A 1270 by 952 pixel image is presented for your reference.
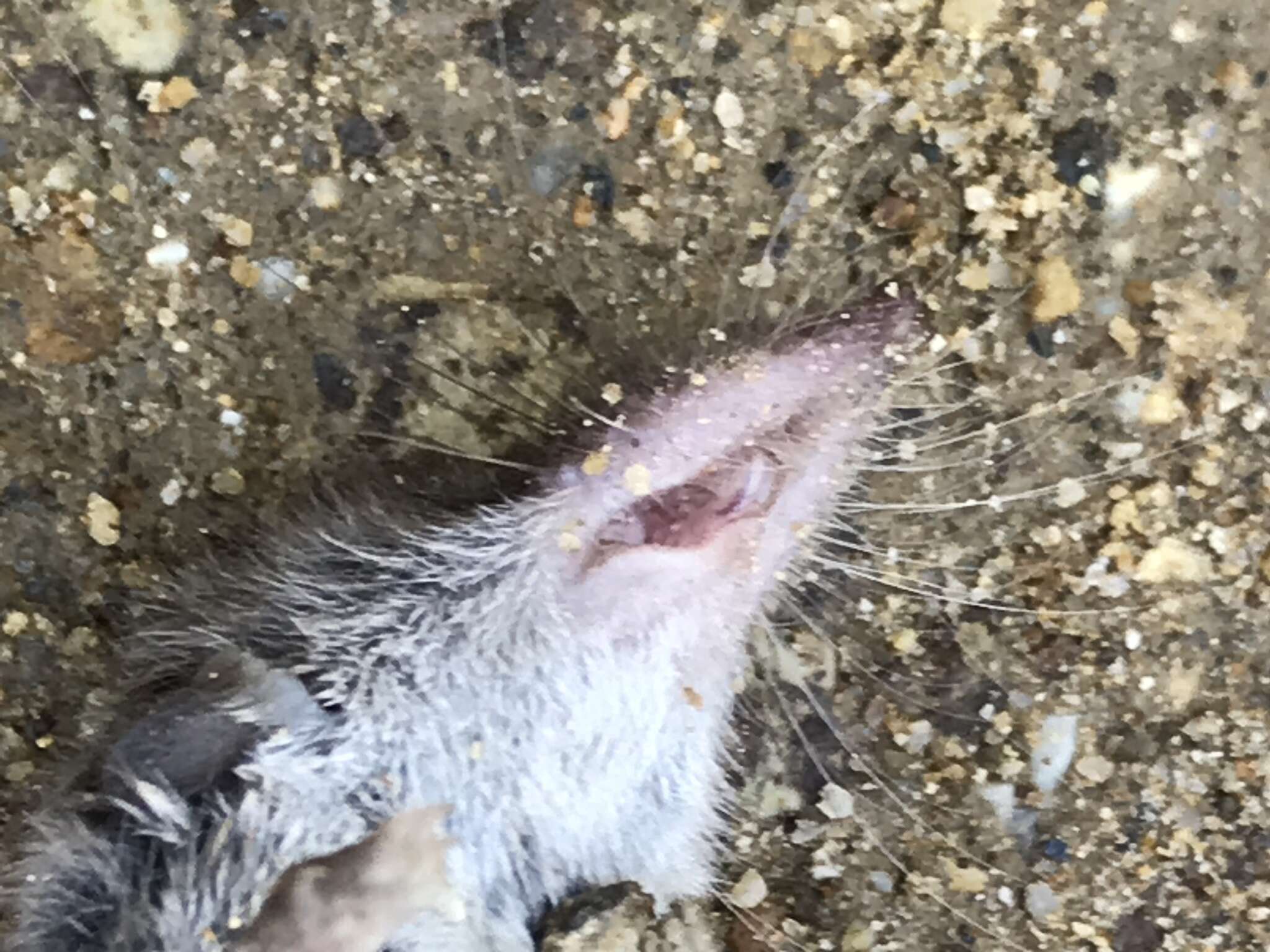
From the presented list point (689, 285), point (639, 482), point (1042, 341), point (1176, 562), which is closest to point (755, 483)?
point (639, 482)

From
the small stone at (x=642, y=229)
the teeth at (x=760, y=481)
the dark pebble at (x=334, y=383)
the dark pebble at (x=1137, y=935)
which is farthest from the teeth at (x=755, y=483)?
the dark pebble at (x=1137, y=935)

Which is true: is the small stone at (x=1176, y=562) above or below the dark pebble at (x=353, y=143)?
below

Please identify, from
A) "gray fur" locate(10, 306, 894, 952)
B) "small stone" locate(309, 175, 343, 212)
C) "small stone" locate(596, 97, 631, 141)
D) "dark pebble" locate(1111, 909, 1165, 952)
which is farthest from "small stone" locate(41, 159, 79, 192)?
"dark pebble" locate(1111, 909, 1165, 952)

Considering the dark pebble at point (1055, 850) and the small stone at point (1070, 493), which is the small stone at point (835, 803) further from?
the small stone at point (1070, 493)

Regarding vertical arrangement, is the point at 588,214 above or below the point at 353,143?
below

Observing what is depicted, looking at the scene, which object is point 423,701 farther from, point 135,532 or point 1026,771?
point 1026,771

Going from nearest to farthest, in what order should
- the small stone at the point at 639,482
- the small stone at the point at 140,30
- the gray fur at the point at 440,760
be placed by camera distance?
1. the gray fur at the point at 440,760
2. the small stone at the point at 639,482
3. the small stone at the point at 140,30

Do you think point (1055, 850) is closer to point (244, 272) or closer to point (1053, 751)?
point (1053, 751)

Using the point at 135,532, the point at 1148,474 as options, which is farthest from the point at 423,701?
the point at 1148,474
